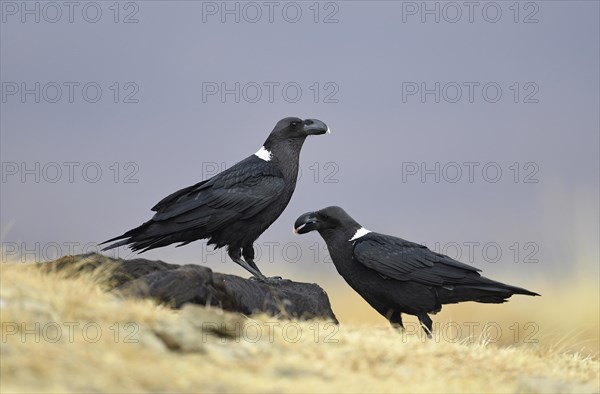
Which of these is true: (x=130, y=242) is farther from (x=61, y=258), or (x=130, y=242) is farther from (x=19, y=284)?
(x=19, y=284)

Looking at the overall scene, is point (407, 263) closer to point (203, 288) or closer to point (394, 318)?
point (394, 318)

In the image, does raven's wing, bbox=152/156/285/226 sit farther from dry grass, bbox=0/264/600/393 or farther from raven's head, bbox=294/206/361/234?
dry grass, bbox=0/264/600/393

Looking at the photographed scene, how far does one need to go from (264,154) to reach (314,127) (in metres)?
0.79

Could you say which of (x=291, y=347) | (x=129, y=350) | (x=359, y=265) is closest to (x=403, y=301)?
(x=359, y=265)

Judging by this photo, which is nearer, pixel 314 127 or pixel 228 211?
pixel 228 211

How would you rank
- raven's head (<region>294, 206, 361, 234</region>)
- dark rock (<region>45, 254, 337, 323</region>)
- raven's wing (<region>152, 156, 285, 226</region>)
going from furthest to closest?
raven's head (<region>294, 206, 361, 234</region>) → raven's wing (<region>152, 156, 285, 226</region>) → dark rock (<region>45, 254, 337, 323</region>)

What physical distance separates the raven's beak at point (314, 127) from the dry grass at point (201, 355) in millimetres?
3446

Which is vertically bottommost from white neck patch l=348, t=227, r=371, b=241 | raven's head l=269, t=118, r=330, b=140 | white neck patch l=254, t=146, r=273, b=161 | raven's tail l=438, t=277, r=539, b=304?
raven's tail l=438, t=277, r=539, b=304

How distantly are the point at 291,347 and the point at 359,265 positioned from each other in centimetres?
353

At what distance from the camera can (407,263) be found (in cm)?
1074

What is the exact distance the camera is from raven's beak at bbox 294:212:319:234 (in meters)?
11.3

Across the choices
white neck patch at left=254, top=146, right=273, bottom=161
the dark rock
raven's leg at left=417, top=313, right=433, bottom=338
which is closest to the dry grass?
the dark rock

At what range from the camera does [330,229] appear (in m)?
11.3

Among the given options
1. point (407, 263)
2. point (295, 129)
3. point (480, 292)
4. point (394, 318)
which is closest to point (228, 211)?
point (295, 129)
